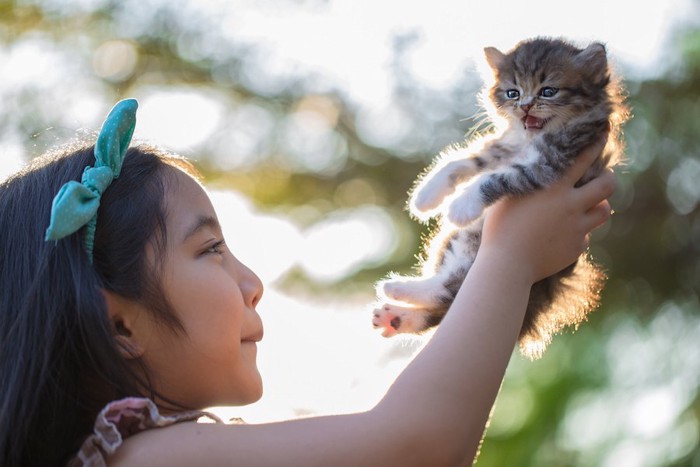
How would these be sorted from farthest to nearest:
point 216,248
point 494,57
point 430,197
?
point 494,57 → point 430,197 → point 216,248

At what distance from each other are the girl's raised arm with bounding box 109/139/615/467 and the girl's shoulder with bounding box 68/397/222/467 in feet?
0.06

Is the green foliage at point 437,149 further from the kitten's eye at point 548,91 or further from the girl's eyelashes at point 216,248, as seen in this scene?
the girl's eyelashes at point 216,248

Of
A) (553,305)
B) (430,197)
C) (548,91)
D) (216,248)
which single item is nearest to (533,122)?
(548,91)

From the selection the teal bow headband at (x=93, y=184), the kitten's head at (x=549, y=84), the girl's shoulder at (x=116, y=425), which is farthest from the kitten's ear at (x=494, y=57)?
the girl's shoulder at (x=116, y=425)

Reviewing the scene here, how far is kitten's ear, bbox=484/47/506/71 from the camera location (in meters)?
2.48

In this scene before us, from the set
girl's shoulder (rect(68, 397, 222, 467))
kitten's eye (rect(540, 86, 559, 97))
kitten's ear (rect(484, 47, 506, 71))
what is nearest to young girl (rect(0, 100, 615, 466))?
girl's shoulder (rect(68, 397, 222, 467))

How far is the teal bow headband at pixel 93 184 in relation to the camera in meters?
1.59

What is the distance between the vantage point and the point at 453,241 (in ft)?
6.89

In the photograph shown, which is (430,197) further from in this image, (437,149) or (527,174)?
(437,149)

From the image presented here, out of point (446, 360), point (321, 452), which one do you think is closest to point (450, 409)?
point (446, 360)

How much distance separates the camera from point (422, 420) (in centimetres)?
151

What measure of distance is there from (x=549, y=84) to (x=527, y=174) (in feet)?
1.31

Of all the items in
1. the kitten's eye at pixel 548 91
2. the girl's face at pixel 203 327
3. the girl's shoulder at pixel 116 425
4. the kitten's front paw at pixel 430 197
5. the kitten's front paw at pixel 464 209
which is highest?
the kitten's eye at pixel 548 91

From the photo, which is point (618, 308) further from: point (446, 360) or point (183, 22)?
point (446, 360)
